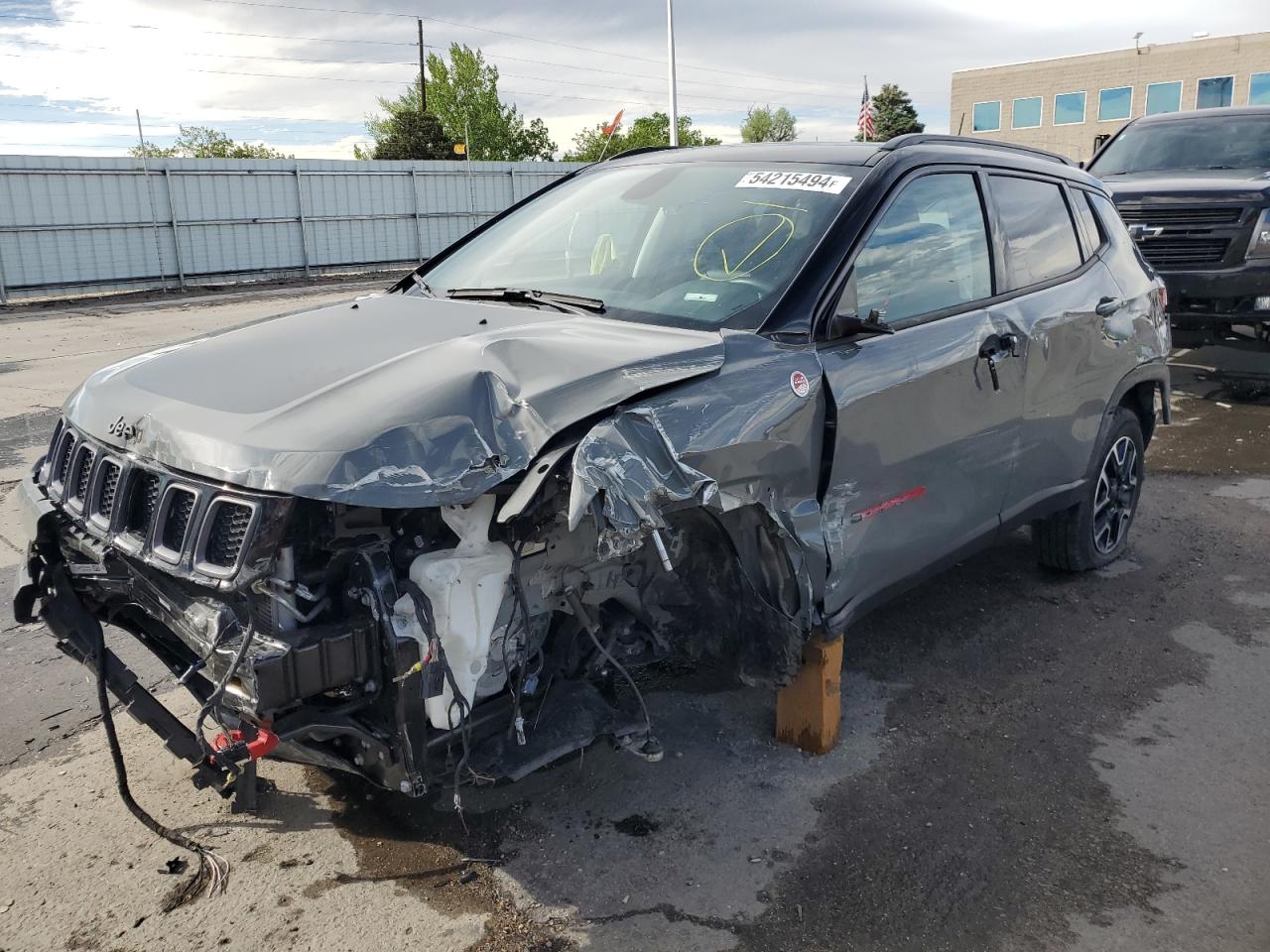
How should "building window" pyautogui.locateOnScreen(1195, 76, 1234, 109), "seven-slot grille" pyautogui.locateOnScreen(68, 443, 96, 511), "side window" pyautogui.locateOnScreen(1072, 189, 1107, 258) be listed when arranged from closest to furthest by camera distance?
"seven-slot grille" pyautogui.locateOnScreen(68, 443, 96, 511)
"side window" pyautogui.locateOnScreen(1072, 189, 1107, 258)
"building window" pyautogui.locateOnScreen(1195, 76, 1234, 109)

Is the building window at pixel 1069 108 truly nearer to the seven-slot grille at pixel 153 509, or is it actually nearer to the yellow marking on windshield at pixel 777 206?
the yellow marking on windshield at pixel 777 206

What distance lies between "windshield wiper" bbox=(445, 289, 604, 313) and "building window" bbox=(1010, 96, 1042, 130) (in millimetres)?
54054

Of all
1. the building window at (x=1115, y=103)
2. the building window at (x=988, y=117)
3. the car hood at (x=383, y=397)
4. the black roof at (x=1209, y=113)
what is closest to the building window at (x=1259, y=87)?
the building window at (x=1115, y=103)

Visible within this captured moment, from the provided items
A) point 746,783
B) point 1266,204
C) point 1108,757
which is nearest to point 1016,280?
point 1108,757

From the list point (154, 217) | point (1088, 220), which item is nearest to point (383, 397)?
point (1088, 220)

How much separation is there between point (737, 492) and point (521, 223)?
1.96m

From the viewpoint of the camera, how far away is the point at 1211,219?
920 cm

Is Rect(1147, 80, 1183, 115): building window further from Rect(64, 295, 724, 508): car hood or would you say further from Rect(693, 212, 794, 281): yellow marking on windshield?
Rect(64, 295, 724, 508): car hood

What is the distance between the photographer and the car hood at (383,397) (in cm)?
238

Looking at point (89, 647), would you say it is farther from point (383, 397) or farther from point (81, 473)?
point (383, 397)

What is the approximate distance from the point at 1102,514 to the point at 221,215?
829 inches

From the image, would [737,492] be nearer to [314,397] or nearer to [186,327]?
[314,397]

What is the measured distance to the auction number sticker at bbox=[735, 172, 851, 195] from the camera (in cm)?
360

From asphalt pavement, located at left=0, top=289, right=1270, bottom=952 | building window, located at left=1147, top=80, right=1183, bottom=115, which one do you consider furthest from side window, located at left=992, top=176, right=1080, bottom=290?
building window, located at left=1147, top=80, right=1183, bottom=115
